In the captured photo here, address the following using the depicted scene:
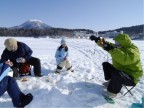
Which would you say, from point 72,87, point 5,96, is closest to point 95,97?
point 72,87

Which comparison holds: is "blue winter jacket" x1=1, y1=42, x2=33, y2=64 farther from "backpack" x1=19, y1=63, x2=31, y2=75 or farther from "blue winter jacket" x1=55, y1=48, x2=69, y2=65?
"blue winter jacket" x1=55, y1=48, x2=69, y2=65

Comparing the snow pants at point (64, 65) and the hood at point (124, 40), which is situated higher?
the hood at point (124, 40)

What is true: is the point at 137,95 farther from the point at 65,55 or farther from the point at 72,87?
the point at 65,55

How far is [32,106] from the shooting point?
A: 4.61 m

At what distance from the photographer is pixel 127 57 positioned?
5133mm

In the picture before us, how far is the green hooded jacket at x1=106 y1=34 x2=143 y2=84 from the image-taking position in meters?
5.14

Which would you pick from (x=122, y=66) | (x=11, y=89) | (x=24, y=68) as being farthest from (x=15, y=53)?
(x=122, y=66)

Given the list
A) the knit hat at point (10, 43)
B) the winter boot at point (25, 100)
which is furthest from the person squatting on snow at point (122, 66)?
the knit hat at point (10, 43)

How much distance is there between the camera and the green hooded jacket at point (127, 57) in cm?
514

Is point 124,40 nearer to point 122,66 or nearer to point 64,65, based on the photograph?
point 122,66

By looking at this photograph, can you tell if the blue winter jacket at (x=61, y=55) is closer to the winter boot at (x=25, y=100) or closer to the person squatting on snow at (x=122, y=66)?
the person squatting on snow at (x=122, y=66)

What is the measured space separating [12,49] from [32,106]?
2.09 m

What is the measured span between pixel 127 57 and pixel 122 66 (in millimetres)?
358

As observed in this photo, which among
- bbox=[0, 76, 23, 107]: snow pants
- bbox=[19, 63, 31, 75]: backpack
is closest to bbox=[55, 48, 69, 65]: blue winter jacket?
bbox=[19, 63, 31, 75]: backpack
